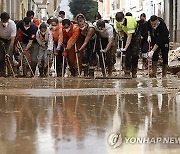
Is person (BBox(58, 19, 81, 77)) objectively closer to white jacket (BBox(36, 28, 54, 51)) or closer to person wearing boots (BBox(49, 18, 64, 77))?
person wearing boots (BBox(49, 18, 64, 77))

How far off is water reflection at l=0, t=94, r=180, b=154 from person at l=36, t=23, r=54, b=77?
6.00 meters

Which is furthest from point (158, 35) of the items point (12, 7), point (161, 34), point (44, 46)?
point (12, 7)

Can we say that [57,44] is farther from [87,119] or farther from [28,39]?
[87,119]

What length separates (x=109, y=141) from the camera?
5516mm

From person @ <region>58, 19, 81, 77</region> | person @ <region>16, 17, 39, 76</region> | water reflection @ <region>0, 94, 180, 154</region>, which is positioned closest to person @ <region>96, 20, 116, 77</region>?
person @ <region>58, 19, 81, 77</region>

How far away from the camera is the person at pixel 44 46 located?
48.5 feet

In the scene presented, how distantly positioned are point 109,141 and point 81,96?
11.7 feet

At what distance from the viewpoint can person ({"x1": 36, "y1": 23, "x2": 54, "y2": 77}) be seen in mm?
14773

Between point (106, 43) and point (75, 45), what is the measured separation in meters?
0.80

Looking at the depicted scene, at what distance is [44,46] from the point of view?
1494 cm

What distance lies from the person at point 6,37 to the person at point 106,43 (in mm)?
2154

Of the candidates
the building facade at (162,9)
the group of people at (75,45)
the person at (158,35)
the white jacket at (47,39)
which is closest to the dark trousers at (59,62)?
the group of people at (75,45)

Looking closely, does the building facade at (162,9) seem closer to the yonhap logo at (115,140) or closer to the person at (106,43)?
the person at (106,43)

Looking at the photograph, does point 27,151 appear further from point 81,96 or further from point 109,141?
point 81,96
